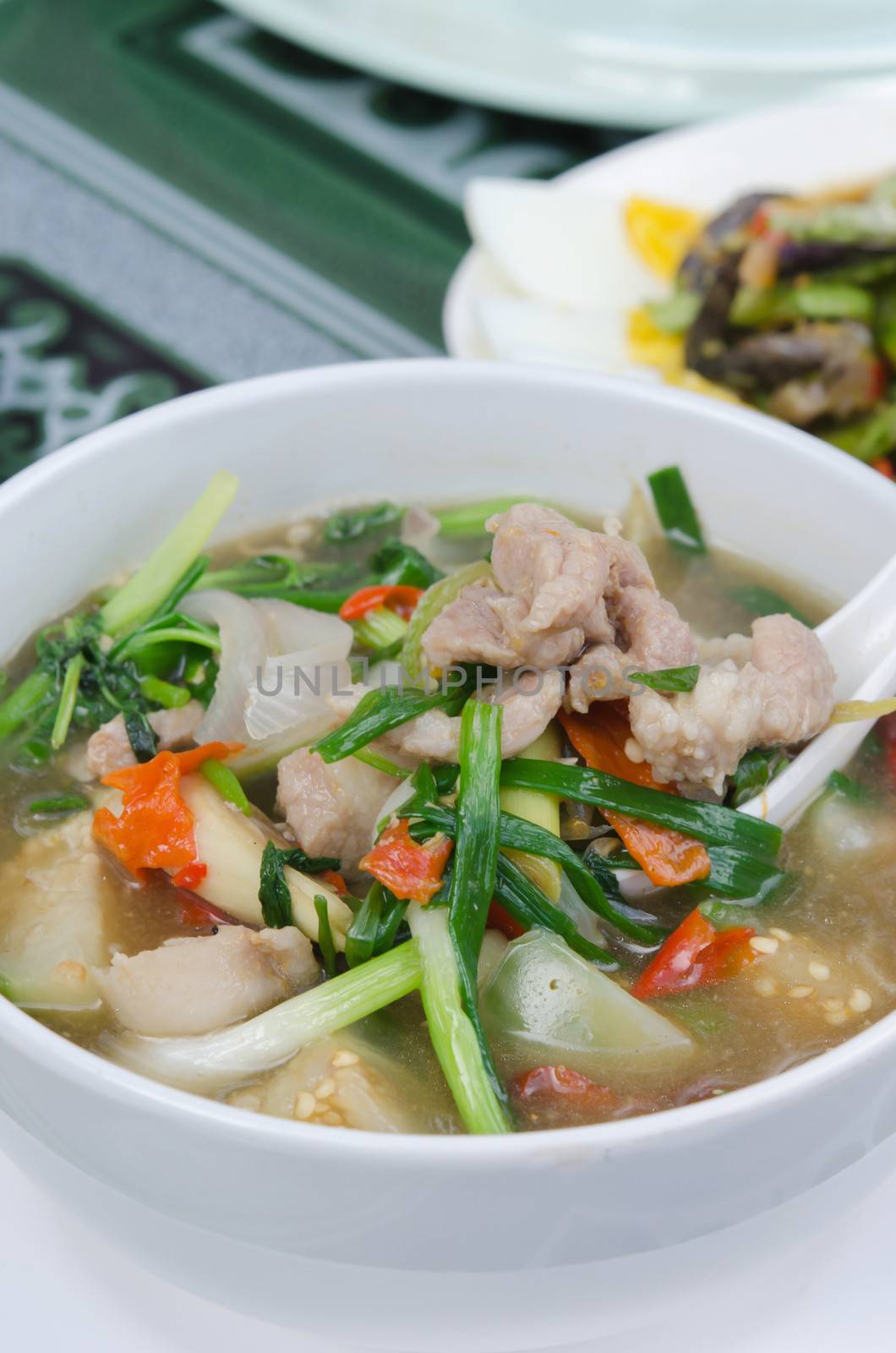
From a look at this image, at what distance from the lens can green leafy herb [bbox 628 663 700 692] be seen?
5.48 ft

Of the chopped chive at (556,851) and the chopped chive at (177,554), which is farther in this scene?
the chopped chive at (177,554)

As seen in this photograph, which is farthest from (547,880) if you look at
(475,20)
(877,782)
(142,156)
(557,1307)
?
(475,20)

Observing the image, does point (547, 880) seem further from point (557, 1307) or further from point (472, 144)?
point (472, 144)

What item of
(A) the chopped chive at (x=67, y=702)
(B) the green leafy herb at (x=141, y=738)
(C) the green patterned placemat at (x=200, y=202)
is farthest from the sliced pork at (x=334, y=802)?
(C) the green patterned placemat at (x=200, y=202)

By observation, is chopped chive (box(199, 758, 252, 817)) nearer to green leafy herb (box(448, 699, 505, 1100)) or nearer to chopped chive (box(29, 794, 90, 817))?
chopped chive (box(29, 794, 90, 817))

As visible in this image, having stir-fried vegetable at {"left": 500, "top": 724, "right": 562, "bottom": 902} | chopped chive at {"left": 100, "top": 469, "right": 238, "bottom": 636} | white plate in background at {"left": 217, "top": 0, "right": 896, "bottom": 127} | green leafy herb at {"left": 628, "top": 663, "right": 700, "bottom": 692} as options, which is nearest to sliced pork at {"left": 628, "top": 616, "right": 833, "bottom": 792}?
green leafy herb at {"left": 628, "top": 663, "right": 700, "bottom": 692}

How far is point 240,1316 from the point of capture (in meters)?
1.57

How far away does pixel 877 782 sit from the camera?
2.00m

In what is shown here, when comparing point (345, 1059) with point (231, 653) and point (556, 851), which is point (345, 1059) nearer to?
point (556, 851)

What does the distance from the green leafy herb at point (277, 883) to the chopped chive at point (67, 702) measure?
0.42 metres

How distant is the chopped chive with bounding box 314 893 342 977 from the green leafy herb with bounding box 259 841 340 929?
0.05m

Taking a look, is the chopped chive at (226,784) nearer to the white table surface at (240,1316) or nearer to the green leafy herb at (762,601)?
the white table surface at (240,1316)

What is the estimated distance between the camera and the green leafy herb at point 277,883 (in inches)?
67.7

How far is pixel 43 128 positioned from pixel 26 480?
2.30m
